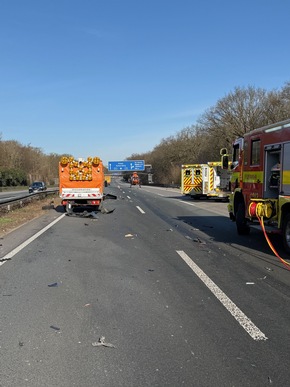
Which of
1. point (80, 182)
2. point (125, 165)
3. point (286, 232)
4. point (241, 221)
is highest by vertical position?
point (125, 165)

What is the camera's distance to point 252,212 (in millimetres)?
10039

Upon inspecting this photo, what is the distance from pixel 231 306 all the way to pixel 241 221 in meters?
6.75

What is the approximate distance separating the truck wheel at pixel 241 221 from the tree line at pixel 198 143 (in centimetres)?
A: 4123

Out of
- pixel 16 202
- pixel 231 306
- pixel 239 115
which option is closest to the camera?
→ pixel 231 306

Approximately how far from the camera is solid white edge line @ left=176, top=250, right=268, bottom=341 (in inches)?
179

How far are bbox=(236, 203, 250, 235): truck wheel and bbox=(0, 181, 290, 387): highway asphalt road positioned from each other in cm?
182

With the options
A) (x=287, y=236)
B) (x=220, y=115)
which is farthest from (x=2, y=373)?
(x=220, y=115)

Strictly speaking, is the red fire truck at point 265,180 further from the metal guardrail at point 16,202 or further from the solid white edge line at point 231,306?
the metal guardrail at point 16,202

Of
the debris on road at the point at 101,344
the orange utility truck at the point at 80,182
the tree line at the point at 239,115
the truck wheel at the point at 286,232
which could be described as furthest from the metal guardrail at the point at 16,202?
the tree line at the point at 239,115

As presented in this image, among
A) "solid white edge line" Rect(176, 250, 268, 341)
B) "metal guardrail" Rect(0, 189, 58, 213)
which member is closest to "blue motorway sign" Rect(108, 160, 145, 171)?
"metal guardrail" Rect(0, 189, 58, 213)

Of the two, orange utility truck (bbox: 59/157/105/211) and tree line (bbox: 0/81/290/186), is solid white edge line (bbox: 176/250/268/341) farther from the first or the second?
tree line (bbox: 0/81/290/186)

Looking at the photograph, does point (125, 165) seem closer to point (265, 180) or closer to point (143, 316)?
point (265, 180)

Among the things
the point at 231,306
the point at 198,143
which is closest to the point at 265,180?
the point at 231,306

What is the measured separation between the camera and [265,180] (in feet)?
33.6
